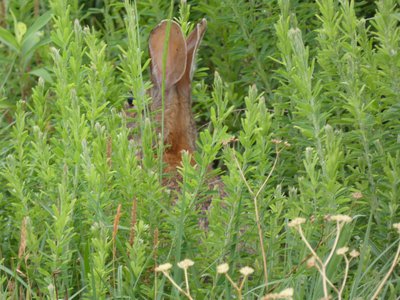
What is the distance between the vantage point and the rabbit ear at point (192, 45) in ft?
14.2

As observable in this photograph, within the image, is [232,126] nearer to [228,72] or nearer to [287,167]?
[228,72]

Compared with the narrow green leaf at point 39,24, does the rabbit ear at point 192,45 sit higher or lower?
lower

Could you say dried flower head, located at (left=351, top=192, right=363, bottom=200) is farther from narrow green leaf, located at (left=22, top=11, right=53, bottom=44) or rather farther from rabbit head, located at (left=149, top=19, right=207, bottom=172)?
narrow green leaf, located at (left=22, top=11, right=53, bottom=44)

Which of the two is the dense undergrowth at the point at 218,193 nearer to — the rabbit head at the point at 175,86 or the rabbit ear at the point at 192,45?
the rabbit ear at the point at 192,45

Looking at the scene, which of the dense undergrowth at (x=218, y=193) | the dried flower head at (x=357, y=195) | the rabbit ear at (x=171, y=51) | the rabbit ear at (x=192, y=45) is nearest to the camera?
the dense undergrowth at (x=218, y=193)

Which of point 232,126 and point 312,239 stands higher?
point 312,239

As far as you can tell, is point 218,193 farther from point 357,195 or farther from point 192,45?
point 192,45

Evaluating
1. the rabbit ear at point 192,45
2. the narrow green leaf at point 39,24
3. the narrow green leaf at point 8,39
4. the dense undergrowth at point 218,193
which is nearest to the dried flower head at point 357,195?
the dense undergrowth at point 218,193

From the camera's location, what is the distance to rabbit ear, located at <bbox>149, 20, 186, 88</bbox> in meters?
4.48

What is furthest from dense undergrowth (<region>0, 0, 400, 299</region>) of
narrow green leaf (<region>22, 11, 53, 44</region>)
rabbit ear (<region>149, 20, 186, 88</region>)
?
narrow green leaf (<region>22, 11, 53, 44</region>)

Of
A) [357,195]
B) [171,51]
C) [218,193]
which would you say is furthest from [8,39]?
[357,195]

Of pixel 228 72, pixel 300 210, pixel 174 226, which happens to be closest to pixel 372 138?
pixel 300 210

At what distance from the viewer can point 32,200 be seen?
352 centimetres

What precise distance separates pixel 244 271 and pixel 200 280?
2.24 feet
